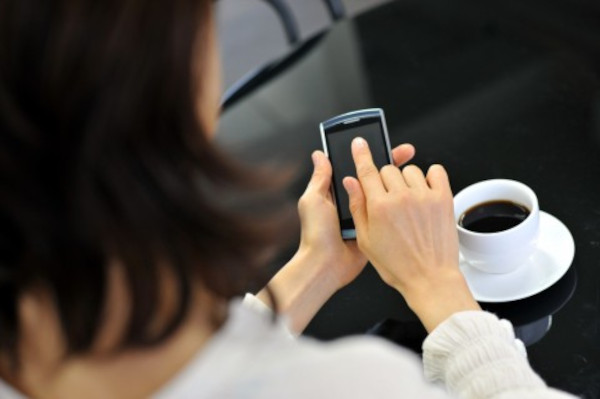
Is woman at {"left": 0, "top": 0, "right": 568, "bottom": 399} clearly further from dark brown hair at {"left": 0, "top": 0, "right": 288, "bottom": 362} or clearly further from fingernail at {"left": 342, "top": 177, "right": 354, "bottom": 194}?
fingernail at {"left": 342, "top": 177, "right": 354, "bottom": 194}

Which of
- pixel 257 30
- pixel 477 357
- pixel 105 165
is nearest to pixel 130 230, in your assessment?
pixel 105 165

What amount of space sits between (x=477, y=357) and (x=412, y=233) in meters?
0.16

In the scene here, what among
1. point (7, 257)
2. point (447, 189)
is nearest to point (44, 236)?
point (7, 257)

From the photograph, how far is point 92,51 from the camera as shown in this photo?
1.28 ft

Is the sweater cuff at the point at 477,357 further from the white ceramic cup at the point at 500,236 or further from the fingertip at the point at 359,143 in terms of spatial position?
the fingertip at the point at 359,143

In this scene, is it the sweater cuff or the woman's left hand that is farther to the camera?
the woman's left hand

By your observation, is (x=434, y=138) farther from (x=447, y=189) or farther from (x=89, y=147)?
(x=89, y=147)

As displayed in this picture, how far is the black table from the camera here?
76 centimetres

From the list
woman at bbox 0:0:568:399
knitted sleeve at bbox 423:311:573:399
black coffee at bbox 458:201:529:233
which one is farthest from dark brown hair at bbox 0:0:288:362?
black coffee at bbox 458:201:529:233

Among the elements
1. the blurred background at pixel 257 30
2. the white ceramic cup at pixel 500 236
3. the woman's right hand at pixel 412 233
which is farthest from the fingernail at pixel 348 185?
the blurred background at pixel 257 30

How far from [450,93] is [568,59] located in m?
0.15

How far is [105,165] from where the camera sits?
1.34 feet

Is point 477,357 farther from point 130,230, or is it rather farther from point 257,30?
point 257,30

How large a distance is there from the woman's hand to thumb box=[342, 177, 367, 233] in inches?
1.9
